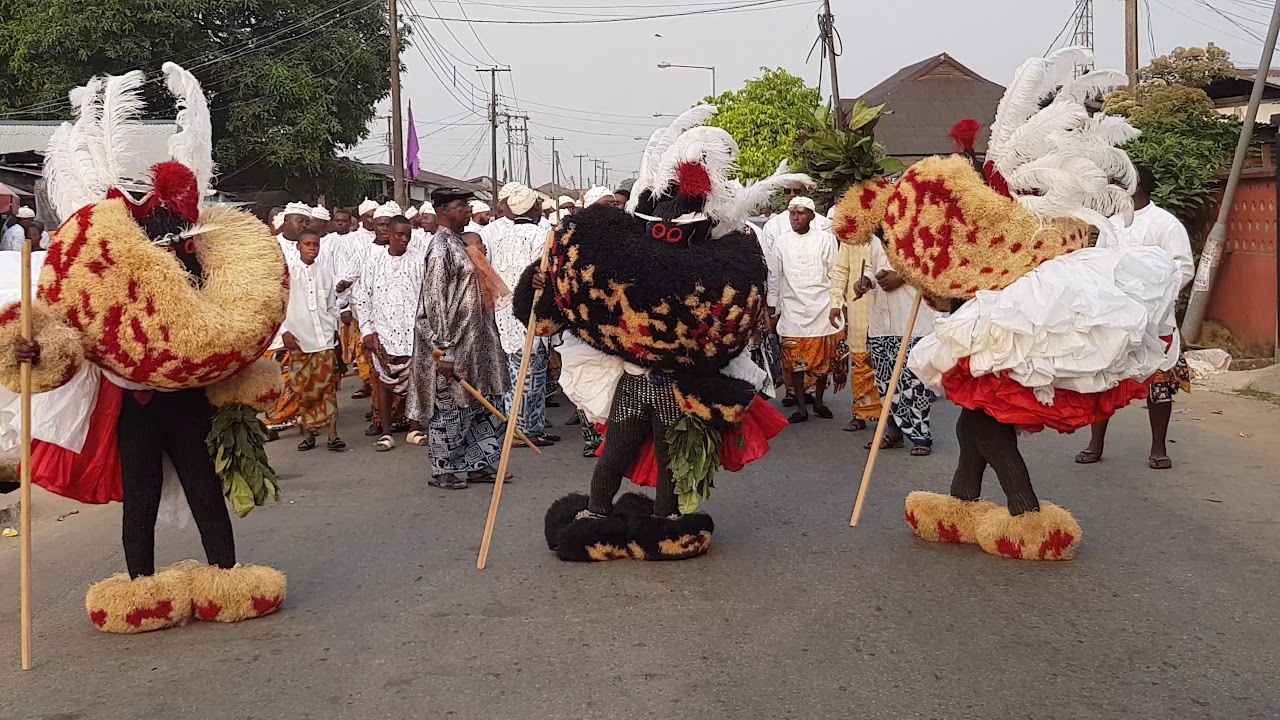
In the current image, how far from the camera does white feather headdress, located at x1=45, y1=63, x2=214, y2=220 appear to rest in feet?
16.8

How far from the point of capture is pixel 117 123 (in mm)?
5172

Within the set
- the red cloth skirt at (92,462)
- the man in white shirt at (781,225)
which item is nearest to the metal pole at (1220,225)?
the man in white shirt at (781,225)

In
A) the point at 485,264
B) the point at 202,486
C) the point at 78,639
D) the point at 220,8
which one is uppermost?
the point at 220,8

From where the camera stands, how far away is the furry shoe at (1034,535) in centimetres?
591

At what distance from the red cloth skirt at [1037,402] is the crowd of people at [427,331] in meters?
2.01

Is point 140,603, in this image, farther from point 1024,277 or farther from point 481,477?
point 1024,277

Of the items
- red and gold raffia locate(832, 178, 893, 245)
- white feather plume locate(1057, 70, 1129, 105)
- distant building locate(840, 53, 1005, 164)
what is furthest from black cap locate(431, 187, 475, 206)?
distant building locate(840, 53, 1005, 164)

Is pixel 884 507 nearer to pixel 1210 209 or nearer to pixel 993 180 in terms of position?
pixel 993 180

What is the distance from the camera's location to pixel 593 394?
6.14 meters

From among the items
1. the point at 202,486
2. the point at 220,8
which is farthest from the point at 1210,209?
the point at 220,8

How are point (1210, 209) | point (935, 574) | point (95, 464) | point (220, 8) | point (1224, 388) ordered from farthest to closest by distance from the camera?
point (220, 8) < point (1210, 209) < point (1224, 388) < point (935, 574) < point (95, 464)

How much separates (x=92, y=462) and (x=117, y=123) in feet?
4.65

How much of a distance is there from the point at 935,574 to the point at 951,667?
4.05 feet

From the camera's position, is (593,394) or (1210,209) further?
(1210,209)
